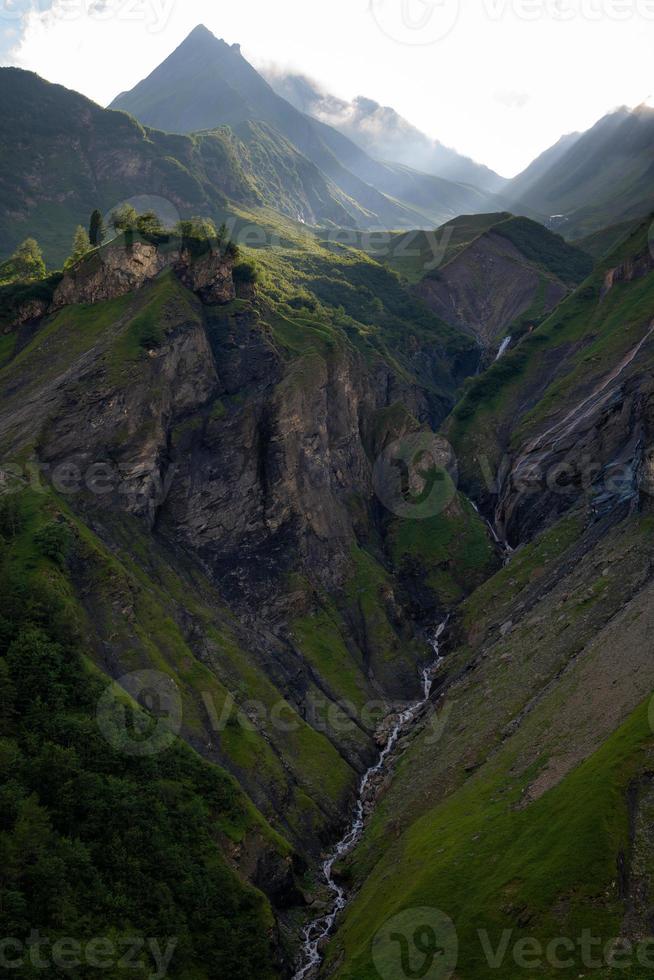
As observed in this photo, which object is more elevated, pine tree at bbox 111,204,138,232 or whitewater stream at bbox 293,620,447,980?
pine tree at bbox 111,204,138,232

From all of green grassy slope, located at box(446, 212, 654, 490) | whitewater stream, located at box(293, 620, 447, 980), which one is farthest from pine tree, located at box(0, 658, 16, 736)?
green grassy slope, located at box(446, 212, 654, 490)

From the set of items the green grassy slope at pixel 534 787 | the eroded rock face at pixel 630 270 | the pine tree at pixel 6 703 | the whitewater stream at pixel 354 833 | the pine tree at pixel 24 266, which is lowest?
the whitewater stream at pixel 354 833

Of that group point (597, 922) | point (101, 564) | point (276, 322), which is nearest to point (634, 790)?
point (597, 922)

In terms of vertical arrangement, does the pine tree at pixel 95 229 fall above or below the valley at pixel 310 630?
above

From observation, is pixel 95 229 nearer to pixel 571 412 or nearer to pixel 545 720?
pixel 571 412

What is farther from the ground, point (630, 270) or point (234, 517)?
point (234, 517)

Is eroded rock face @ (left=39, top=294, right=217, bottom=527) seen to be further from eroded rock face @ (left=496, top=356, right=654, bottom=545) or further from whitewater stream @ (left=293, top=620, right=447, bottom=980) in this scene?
eroded rock face @ (left=496, top=356, right=654, bottom=545)

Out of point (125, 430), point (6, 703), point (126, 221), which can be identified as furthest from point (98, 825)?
point (126, 221)

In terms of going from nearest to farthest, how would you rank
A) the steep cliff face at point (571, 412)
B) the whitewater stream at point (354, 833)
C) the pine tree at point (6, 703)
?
the pine tree at point (6, 703) → the whitewater stream at point (354, 833) → the steep cliff face at point (571, 412)

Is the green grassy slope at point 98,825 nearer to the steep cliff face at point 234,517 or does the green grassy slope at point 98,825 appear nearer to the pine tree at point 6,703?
the pine tree at point 6,703

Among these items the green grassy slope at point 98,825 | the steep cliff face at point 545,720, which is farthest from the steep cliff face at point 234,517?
the steep cliff face at point 545,720
